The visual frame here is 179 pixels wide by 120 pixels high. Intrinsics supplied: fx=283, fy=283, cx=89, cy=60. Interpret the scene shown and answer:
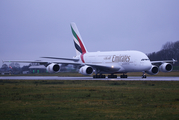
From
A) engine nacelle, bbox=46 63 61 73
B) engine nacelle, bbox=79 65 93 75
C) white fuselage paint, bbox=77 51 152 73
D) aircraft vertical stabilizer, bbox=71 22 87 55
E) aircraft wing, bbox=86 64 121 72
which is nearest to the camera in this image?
white fuselage paint, bbox=77 51 152 73

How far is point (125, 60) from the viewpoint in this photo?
37969 mm

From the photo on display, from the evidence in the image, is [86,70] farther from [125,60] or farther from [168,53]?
[168,53]

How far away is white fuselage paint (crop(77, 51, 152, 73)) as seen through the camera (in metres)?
36.1

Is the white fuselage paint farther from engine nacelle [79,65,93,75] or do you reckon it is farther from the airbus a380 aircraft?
engine nacelle [79,65,93,75]

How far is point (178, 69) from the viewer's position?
6825 centimetres

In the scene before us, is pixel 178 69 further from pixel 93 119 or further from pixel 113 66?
pixel 93 119

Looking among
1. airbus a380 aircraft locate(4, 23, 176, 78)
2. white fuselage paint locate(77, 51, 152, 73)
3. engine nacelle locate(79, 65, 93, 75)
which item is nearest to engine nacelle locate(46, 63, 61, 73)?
airbus a380 aircraft locate(4, 23, 176, 78)

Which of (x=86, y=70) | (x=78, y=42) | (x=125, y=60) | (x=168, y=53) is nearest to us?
→ (x=86, y=70)

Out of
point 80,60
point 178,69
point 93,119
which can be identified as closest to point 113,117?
point 93,119

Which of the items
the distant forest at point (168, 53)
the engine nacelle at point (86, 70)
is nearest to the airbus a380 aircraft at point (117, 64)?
the engine nacelle at point (86, 70)

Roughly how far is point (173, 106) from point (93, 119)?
4.39 meters

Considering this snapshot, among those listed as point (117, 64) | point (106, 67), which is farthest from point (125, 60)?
point (106, 67)

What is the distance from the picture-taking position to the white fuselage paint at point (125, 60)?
36094mm

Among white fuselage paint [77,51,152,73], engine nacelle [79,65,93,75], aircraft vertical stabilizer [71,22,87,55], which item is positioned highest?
aircraft vertical stabilizer [71,22,87,55]
